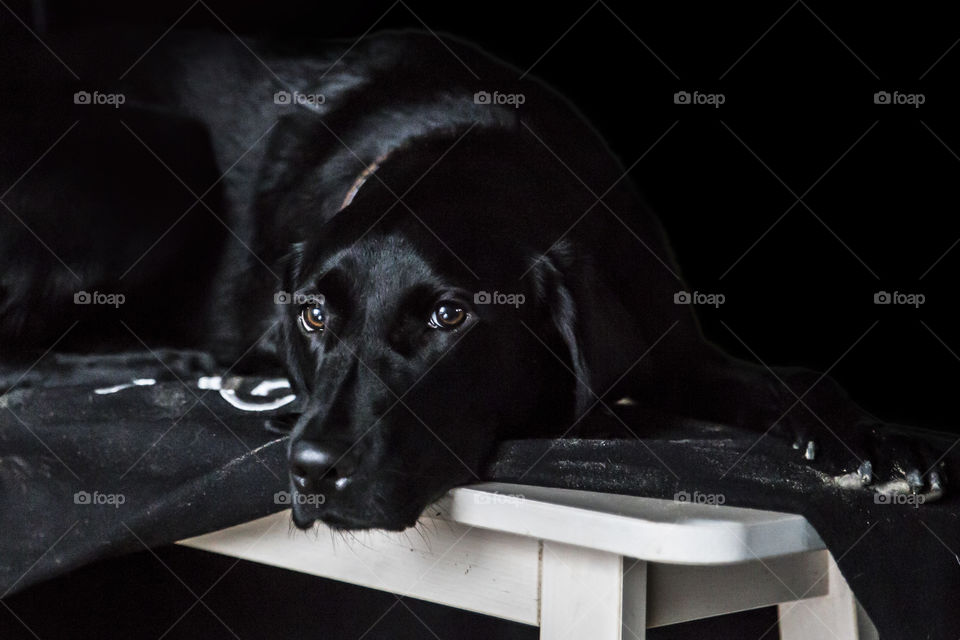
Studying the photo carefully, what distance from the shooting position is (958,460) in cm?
84

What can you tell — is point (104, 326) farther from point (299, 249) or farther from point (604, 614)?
point (604, 614)

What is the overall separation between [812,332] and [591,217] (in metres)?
0.44

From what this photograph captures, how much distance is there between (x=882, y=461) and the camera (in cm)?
85

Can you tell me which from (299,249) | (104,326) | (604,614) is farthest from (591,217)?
(104,326)
